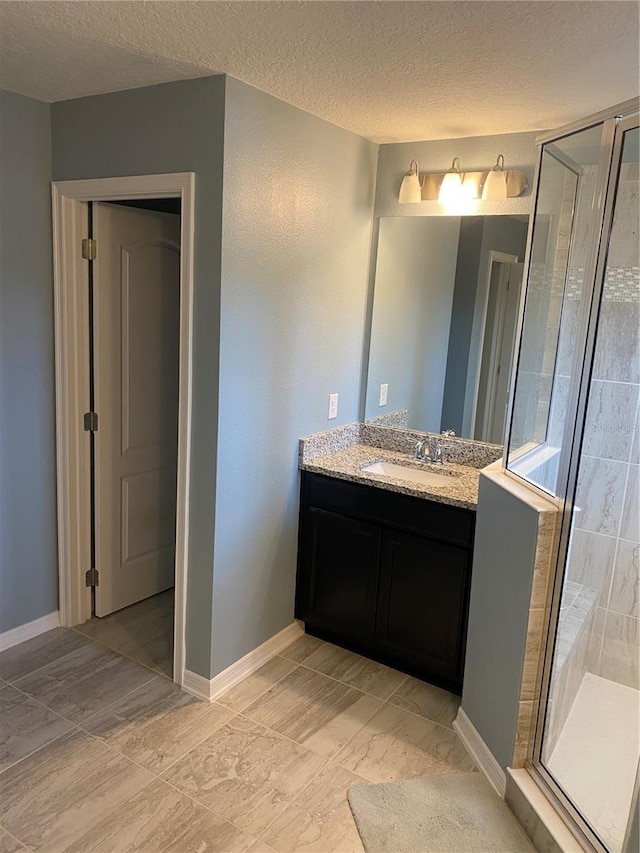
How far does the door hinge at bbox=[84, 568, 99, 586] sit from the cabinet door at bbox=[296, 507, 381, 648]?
3.37 ft

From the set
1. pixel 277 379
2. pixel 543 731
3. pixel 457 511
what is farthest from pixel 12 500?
pixel 543 731

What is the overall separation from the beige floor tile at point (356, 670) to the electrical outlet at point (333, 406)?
113cm

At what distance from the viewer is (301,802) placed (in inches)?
89.2

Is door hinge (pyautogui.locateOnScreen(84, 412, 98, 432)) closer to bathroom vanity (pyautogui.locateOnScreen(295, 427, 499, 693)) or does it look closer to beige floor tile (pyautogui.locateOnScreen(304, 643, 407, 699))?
bathroom vanity (pyautogui.locateOnScreen(295, 427, 499, 693))

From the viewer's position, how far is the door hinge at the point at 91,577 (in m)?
3.32

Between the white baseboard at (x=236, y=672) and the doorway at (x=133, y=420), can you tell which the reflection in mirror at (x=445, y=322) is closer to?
the doorway at (x=133, y=420)

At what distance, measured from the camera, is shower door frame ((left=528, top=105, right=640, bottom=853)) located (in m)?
2.03

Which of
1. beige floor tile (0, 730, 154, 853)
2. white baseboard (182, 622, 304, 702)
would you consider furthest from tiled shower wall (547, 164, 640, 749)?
beige floor tile (0, 730, 154, 853)

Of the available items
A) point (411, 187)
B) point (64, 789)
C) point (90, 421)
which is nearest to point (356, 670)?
point (64, 789)

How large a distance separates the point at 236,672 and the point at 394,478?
3.60ft

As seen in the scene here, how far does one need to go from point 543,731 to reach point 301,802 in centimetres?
85

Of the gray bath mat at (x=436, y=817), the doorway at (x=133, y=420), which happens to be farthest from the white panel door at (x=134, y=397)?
the gray bath mat at (x=436, y=817)

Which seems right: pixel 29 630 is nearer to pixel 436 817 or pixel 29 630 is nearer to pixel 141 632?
pixel 141 632

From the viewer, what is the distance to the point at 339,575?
10.3 feet
